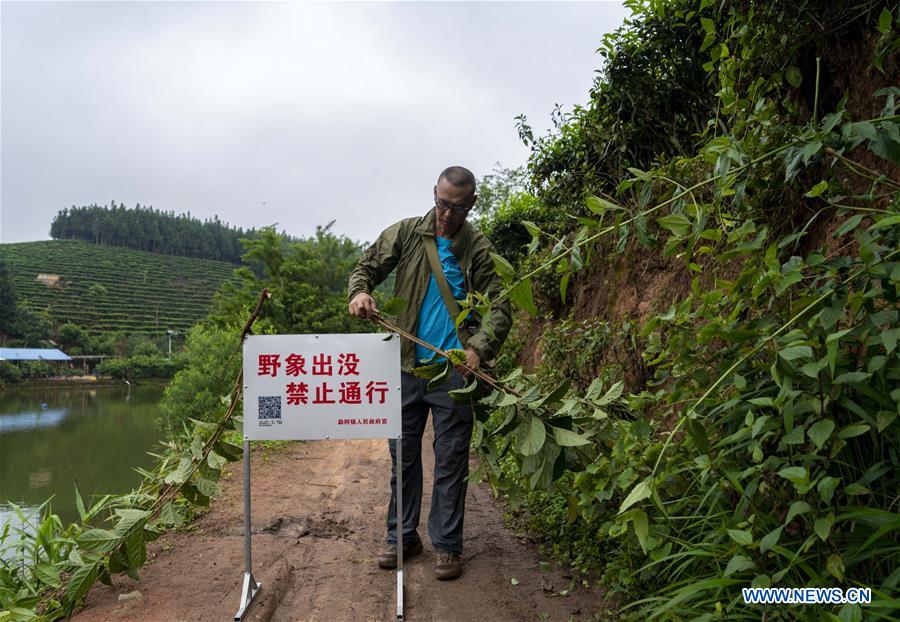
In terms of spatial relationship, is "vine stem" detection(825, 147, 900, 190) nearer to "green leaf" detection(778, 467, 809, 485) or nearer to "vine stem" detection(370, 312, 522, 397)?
"green leaf" detection(778, 467, 809, 485)

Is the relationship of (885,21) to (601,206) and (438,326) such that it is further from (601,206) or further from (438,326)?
(438,326)

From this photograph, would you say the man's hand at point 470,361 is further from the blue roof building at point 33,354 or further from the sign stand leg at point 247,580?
the blue roof building at point 33,354

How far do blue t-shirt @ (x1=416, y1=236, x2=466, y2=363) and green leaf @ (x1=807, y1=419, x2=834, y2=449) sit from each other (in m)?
1.94

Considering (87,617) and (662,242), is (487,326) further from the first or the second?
(87,617)

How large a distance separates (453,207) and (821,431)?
2.17 metres

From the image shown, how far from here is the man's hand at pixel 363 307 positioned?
9.87 feet

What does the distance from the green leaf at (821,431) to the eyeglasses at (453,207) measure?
212 centimetres

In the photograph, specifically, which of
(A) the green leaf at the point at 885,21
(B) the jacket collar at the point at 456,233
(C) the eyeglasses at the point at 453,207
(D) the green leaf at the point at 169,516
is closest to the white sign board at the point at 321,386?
(D) the green leaf at the point at 169,516

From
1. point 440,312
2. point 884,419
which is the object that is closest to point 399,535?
point 440,312

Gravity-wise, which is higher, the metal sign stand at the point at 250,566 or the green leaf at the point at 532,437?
the green leaf at the point at 532,437

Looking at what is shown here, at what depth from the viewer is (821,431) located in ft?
5.16

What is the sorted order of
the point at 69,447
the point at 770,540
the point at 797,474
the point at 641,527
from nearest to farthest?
the point at 797,474 → the point at 770,540 → the point at 641,527 → the point at 69,447

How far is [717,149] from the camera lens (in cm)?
199

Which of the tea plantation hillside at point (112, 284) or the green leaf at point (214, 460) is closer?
the green leaf at point (214, 460)
